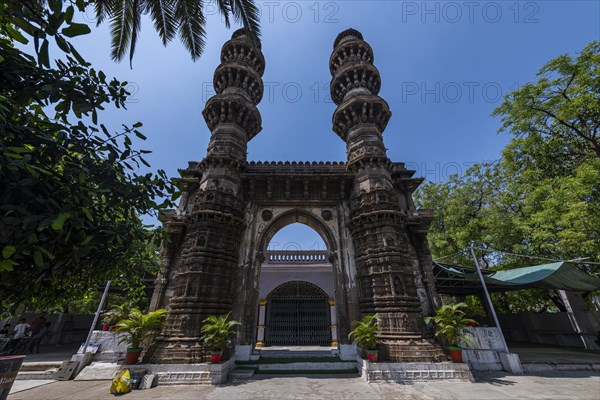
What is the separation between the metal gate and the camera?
55.5ft

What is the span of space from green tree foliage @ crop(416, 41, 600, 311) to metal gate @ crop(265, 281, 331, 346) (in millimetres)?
11100

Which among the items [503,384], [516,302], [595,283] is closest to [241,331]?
[503,384]

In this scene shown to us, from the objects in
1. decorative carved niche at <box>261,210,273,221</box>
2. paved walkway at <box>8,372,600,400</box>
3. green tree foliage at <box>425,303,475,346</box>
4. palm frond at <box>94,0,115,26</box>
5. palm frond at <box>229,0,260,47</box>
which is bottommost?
paved walkway at <box>8,372,600,400</box>

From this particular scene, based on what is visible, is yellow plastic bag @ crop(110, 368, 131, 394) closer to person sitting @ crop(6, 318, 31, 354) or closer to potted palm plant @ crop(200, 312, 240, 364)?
potted palm plant @ crop(200, 312, 240, 364)

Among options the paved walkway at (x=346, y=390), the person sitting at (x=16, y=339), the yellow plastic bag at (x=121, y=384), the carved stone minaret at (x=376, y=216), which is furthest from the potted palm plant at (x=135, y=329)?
the carved stone minaret at (x=376, y=216)

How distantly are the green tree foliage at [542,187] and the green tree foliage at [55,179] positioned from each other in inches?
682

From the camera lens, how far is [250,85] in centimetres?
1485

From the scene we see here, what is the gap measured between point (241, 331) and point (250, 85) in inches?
523

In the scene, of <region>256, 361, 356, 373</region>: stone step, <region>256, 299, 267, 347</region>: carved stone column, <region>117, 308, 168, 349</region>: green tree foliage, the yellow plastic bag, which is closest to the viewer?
the yellow plastic bag

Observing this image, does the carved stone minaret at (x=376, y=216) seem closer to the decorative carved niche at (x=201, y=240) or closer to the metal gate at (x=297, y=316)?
the decorative carved niche at (x=201, y=240)

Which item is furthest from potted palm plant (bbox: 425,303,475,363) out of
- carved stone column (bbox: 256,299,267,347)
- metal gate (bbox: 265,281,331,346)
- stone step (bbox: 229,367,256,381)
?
carved stone column (bbox: 256,299,267,347)

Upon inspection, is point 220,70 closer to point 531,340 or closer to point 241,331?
point 241,331

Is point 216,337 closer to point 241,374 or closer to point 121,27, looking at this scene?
point 241,374

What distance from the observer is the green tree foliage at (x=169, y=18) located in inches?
280
